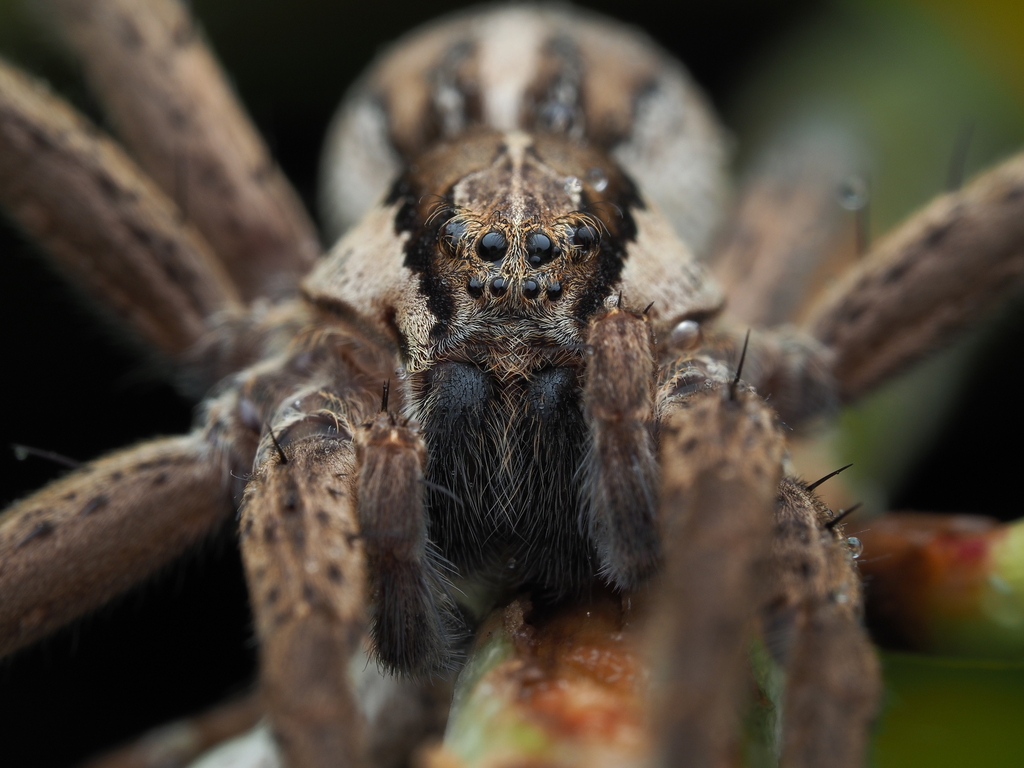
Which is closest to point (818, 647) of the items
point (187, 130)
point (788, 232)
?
point (788, 232)

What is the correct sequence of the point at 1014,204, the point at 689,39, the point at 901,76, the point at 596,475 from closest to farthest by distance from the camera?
the point at 596,475 → the point at 1014,204 → the point at 901,76 → the point at 689,39

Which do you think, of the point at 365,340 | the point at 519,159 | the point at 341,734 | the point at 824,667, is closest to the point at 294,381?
the point at 365,340

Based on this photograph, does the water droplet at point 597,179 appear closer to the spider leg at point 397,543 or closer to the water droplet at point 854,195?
the spider leg at point 397,543

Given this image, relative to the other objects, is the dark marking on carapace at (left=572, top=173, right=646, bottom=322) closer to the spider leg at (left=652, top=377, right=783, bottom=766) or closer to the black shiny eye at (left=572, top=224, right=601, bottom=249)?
the black shiny eye at (left=572, top=224, right=601, bottom=249)

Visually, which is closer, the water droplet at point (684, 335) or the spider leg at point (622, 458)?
the spider leg at point (622, 458)

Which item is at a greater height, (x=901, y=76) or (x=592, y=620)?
(x=901, y=76)

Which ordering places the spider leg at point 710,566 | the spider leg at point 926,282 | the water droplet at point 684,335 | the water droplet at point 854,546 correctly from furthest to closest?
the spider leg at point 926,282 → the water droplet at point 684,335 → the water droplet at point 854,546 → the spider leg at point 710,566

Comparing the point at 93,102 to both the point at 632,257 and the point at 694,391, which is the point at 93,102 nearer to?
the point at 632,257

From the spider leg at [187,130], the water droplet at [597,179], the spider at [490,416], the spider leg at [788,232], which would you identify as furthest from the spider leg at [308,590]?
the spider leg at [788,232]

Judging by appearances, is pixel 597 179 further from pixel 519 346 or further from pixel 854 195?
pixel 854 195
